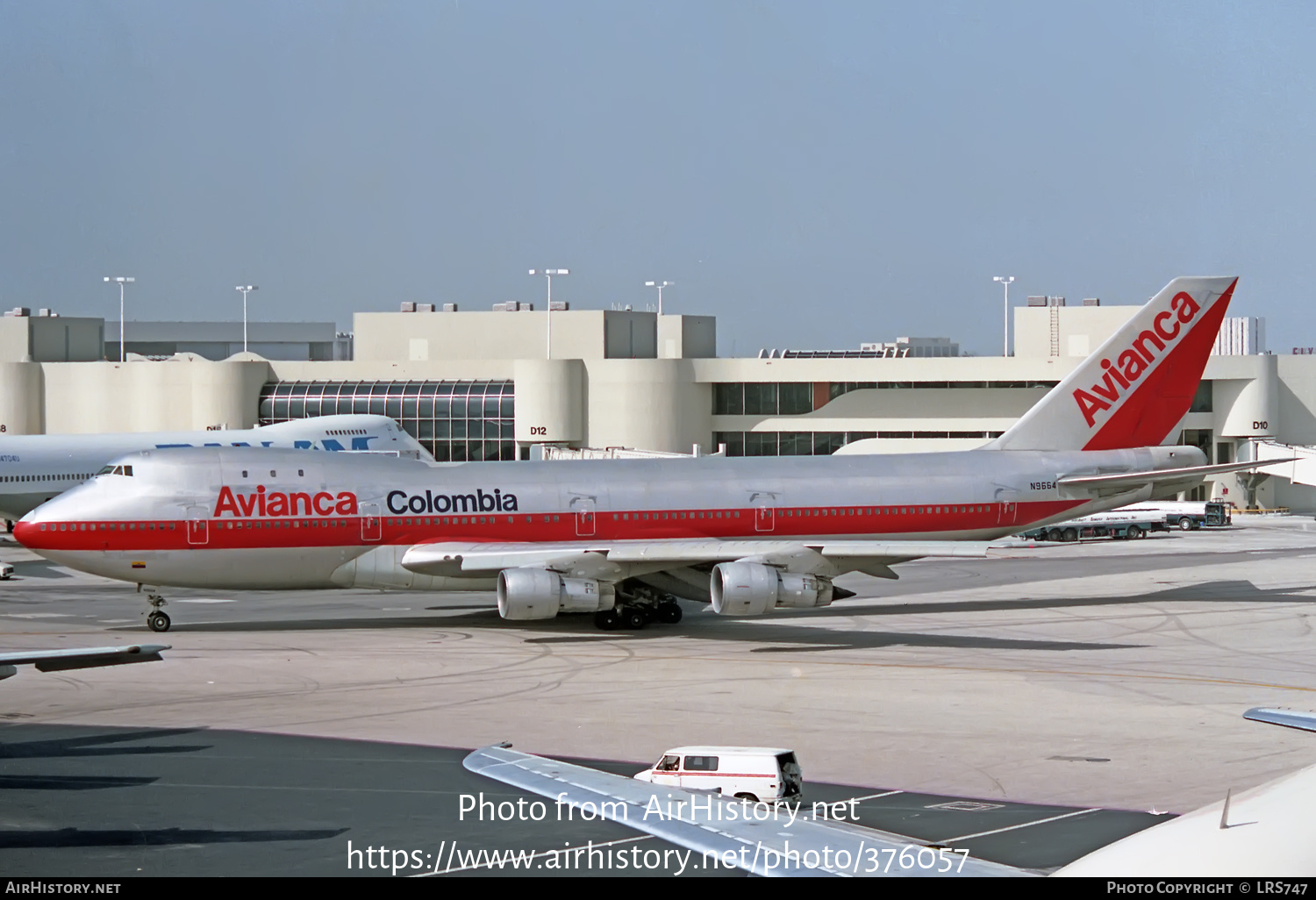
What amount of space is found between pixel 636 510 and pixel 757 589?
6.71 meters

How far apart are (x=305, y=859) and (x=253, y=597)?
33389 millimetres

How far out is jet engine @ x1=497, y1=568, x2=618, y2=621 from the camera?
37094mm

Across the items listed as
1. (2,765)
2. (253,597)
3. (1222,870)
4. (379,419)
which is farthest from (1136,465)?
(379,419)

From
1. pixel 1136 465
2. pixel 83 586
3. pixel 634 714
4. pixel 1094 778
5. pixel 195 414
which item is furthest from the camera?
pixel 195 414

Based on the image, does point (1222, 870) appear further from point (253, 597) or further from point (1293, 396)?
point (1293, 396)

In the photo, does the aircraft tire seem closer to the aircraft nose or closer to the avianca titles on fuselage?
the avianca titles on fuselage

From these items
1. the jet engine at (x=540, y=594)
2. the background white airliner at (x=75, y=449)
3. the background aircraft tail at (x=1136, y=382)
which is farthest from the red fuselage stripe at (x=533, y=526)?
the background white airliner at (x=75, y=449)

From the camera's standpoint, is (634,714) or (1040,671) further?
(1040,671)

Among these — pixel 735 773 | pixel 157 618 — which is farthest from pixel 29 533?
pixel 735 773

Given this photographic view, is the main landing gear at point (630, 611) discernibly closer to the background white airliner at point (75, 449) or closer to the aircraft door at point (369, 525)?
the aircraft door at point (369, 525)

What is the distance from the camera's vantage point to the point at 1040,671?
3316 cm

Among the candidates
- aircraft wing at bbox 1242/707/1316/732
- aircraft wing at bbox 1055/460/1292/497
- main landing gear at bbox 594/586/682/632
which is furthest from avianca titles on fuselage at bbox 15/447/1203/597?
aircraft wing at bbox 1242/707/1316/732

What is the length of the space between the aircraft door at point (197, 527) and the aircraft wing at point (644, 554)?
5.12 m

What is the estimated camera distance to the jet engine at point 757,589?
36.5 metres
